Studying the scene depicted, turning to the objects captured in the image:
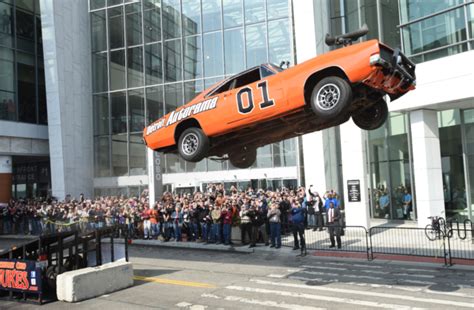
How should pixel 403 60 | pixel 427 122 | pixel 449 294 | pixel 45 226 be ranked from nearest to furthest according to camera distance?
pixel 403 60 < pixel 449 294 < pixel 427 122 < pixel 45 226

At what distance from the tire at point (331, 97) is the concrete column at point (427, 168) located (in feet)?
35.3

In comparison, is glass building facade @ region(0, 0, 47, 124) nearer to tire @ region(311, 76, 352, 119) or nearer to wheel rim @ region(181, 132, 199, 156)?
wheel rim @ region(181, 132, 199, 156)

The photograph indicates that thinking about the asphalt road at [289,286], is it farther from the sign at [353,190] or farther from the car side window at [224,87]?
the sign at [353,190]

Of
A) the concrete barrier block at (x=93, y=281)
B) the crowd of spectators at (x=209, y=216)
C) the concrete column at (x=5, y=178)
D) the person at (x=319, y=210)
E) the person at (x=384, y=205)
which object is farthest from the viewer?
the concrete column at (x=5, y=178)

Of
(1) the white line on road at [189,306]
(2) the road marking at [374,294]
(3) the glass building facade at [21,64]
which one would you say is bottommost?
(2) the road marking at [374,294]

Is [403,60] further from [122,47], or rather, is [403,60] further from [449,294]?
[122,47]

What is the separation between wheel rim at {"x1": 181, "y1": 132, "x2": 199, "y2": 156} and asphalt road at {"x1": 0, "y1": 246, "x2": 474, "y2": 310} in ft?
10.2

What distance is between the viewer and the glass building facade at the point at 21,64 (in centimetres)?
2997

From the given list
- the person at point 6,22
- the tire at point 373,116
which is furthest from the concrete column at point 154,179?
the person at point 6,22

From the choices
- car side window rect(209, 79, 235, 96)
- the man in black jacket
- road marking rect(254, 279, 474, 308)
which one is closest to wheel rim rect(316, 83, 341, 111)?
car side window rect(209, 79, 235, 96)

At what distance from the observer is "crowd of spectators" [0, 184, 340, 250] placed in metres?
16.1

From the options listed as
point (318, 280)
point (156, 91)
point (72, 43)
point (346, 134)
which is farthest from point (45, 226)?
point (318, 280)

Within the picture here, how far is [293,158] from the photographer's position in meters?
25.5

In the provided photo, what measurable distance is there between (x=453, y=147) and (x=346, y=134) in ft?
16.5
